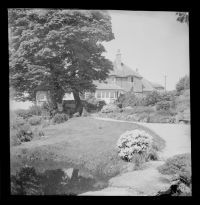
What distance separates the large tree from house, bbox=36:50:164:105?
9 cm

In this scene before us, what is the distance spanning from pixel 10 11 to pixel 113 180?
297 cm

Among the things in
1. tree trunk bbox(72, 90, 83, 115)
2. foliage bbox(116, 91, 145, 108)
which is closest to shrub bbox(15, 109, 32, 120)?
tree trunk bbox(72, 90, 83, 115)

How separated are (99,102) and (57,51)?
1.03 m

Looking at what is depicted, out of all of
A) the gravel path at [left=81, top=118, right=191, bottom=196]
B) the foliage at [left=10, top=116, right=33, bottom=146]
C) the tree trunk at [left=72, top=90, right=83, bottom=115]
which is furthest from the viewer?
the tree trunk at [left=72, top=90, right=83, bottom=115]

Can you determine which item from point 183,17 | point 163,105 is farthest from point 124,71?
point 183,17

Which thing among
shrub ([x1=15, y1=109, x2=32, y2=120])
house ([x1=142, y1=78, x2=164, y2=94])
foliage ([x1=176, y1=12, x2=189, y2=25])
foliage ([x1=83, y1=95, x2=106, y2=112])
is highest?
foliage ([x1=176, y1=12, x2=189, y2=25])

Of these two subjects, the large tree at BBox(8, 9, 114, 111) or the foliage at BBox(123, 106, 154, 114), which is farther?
the foliage at BBox(123, 106, 154, 114)

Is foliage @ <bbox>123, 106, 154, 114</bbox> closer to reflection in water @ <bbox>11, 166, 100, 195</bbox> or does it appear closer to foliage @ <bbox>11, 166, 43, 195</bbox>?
reflection in water @ <bbox>11, 166, 100, 195</bbox>

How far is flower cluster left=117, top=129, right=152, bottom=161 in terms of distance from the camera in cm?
507

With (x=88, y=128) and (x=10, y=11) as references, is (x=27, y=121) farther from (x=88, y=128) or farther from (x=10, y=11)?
(x=10, y=11)

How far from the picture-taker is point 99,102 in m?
5.25

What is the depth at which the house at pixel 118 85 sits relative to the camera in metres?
5.18

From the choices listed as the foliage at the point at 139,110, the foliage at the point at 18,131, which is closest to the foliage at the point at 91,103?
the foliage at the point at 139,110

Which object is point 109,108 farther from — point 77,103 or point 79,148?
point 79,148
